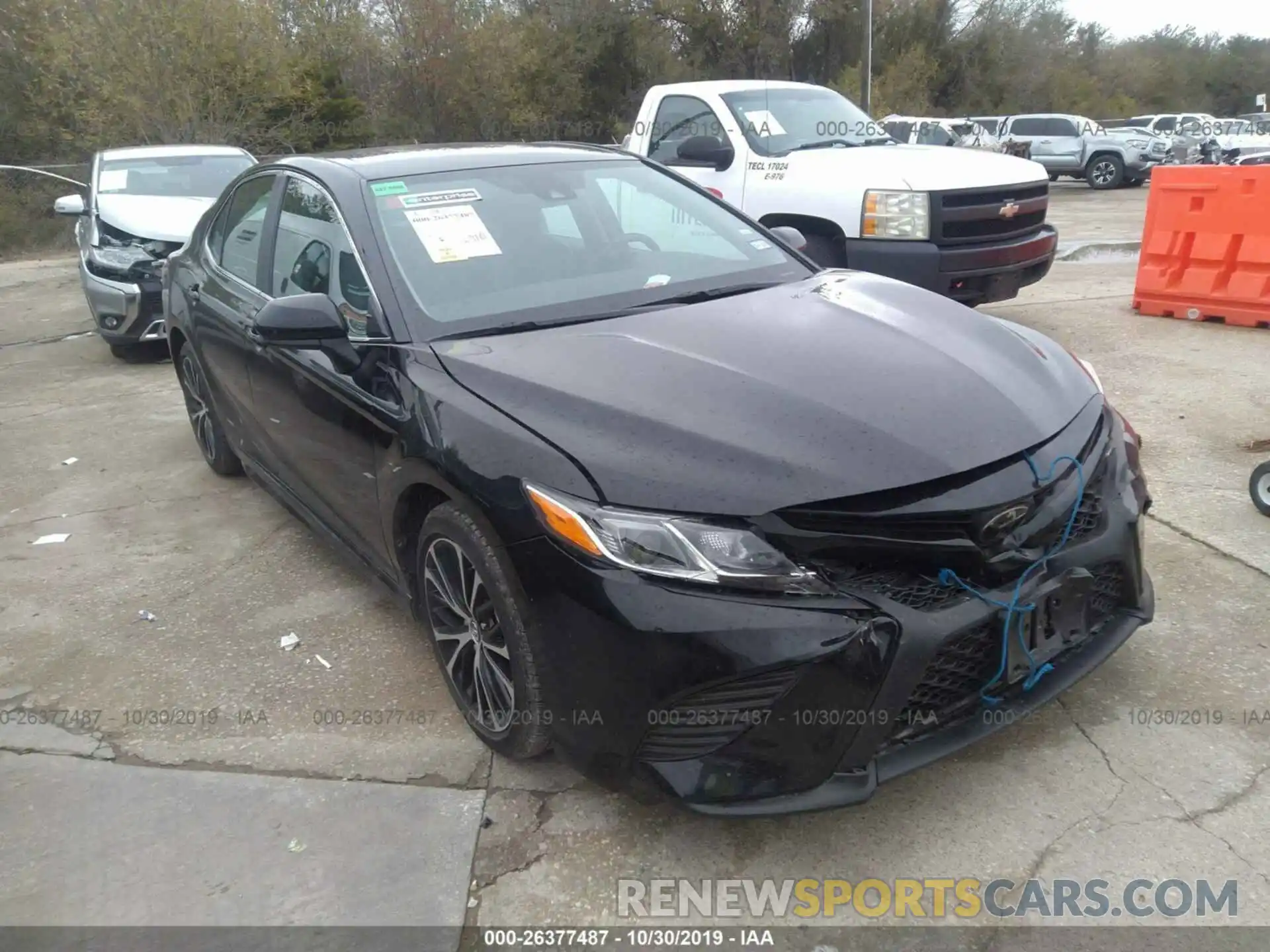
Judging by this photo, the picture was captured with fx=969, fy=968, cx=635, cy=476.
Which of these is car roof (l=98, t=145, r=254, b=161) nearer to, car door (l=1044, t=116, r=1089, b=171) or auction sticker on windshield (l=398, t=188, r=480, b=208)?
auction sticker on windshield (l=398, t=188, r=480, b=208)

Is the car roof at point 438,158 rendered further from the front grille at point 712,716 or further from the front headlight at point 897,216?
the front headlight at point 897,216

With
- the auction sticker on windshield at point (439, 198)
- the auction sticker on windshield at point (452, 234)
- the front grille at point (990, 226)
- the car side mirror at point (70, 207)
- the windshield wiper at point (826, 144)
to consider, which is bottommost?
the front grille at point (990, 226)

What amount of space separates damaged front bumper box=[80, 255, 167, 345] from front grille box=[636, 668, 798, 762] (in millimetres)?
6637

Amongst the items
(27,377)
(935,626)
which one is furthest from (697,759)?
(27,377)

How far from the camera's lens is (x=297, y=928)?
2248mm

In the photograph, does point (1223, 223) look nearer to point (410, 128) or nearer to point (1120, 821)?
point (1120, 821)

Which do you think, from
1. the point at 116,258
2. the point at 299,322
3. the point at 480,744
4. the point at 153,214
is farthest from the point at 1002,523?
the point at 153,214

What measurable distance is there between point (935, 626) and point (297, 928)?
1.61 metres

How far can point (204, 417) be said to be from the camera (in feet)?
16.7

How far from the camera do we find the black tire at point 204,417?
473 centimetres

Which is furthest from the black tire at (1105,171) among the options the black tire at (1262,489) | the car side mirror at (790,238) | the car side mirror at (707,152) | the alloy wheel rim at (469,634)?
the alloy wheel rim at (469,634)

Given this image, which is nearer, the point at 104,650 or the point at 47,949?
the point at 47,949

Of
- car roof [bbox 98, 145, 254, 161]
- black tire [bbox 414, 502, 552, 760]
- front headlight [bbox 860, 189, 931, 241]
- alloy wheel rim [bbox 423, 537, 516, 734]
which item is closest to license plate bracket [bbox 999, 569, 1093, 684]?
black tire [bbox 414, 502, 552, 760]

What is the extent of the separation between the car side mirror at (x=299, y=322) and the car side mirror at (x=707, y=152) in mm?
4209
